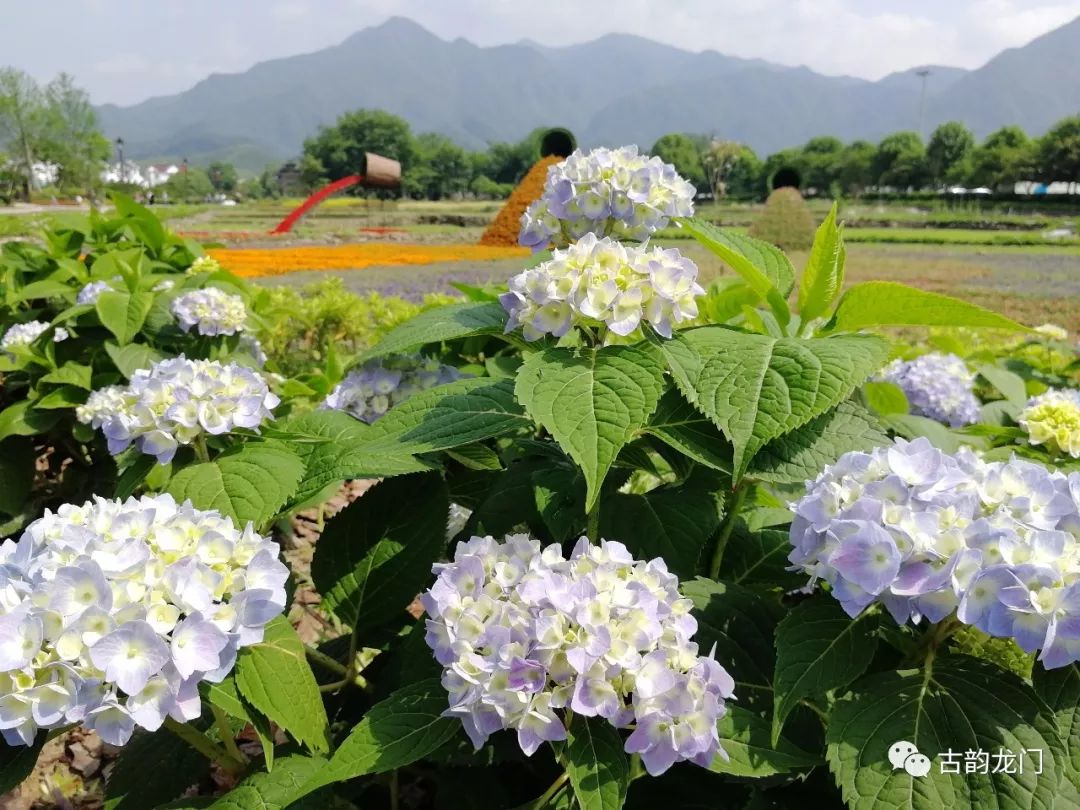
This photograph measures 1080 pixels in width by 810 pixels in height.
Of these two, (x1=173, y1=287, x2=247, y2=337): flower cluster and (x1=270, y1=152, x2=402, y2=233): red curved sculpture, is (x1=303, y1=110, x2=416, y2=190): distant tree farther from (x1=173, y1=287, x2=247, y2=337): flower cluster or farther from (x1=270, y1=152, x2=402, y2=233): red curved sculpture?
(x1=173, y1=287, x2=247, y2=337): flower cluster

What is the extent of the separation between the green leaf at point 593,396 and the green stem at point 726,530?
35cm

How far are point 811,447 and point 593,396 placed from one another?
38 cm

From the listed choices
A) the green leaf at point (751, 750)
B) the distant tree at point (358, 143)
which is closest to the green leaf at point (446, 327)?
the green leaf at point (751, 750)

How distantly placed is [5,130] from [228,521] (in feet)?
221

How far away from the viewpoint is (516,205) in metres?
14.9

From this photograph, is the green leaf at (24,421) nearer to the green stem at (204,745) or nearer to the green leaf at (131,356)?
the green leaf at (131,356)

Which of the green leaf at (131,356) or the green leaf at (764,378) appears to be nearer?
the green leaf at (764,378)

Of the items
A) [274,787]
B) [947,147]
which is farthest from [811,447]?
[947,147]

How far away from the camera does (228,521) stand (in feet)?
3.70

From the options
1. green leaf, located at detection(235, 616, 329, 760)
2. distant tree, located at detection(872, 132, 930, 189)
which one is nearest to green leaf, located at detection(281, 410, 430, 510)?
green leaf, located at detection(235, 616, 329, 760)

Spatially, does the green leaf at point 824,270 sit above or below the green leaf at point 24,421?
above

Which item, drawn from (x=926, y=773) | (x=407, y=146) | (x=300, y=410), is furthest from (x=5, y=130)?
(x=926, y=773)

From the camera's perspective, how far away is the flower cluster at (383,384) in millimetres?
1943

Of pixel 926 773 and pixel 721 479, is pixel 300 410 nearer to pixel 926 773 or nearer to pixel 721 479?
pixel 721 479
